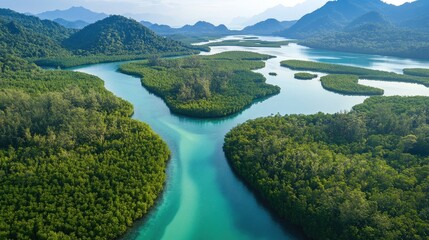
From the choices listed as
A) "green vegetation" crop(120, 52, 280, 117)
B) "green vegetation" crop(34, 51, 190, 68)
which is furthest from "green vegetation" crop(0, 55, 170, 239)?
"green vegetation" crop(34, 51, 190, 68)

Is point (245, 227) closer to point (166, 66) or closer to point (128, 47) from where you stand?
point (166, 66)

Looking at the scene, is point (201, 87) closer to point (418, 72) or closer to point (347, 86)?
point (347, 86)

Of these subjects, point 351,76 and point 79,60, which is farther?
point 79,60

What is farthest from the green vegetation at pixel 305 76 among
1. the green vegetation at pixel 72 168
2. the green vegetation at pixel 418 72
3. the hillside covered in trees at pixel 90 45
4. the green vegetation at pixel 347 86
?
the hillside covered in trees at pixel 90 45

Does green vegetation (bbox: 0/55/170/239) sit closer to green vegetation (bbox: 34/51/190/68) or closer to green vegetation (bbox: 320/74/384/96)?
green vegetation (bbox: 320/74/384/96)

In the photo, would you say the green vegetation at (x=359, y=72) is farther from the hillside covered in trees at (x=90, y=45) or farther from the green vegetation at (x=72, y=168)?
the green vegetation at (x=72, y=168)

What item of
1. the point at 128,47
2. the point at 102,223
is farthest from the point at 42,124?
the point at 128,47

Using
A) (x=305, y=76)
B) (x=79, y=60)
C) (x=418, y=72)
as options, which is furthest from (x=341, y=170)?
(x=79, y=60)
